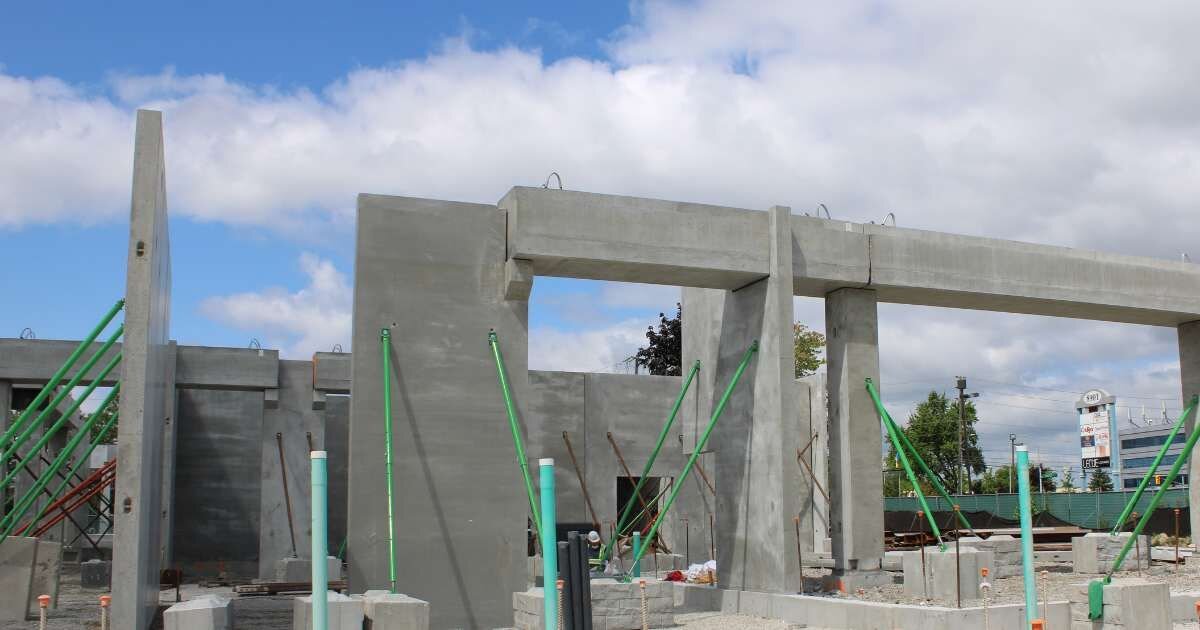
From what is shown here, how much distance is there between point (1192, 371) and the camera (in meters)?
20.5

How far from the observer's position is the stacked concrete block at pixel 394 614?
34.5 feet

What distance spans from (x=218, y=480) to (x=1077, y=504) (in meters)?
28.0

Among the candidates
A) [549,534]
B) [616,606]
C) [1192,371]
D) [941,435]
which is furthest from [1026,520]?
[941,435]

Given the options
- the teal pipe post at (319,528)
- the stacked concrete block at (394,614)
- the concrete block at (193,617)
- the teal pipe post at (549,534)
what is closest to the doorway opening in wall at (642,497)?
the stacked concrete block at (394,614)

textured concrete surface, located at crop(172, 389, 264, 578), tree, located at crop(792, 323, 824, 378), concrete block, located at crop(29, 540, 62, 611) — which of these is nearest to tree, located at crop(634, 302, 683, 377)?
→ tree, located at crop(792, 323, 824, 378)

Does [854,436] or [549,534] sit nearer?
[549,534]

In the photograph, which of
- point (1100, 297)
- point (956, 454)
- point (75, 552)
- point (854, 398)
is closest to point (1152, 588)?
point (854, 398)

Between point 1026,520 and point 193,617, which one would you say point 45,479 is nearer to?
point 193,617

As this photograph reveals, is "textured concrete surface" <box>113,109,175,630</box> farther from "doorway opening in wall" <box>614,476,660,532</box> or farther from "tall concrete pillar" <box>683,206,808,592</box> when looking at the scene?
"doorway opening in wall" <box>614,476,660,532</box>

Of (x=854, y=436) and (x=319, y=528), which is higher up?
(x=854, y=436)

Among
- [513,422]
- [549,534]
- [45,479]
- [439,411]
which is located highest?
[439,411]

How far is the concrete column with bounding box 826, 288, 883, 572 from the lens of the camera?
56.2 ft

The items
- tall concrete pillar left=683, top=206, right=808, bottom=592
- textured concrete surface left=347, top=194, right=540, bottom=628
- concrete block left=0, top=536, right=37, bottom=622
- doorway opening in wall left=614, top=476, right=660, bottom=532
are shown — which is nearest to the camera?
textured concrete surface left=347, top=194, right=540, bottom=628

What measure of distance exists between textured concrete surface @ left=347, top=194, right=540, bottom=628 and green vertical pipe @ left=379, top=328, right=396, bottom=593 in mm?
89
